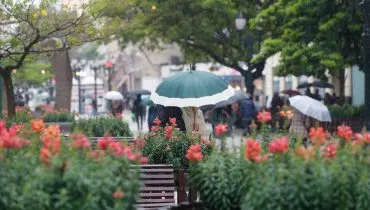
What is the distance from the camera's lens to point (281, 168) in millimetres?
6508

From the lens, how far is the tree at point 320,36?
78.0 ft

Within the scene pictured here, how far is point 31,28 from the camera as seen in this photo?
18.2 metres

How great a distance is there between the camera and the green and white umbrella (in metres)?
13.5

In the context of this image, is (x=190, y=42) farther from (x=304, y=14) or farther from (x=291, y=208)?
(x=291, y=208)

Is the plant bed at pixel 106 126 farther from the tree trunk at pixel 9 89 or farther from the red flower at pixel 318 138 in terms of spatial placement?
the red flower at pixel 318 138

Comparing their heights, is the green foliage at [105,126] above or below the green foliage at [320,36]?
below

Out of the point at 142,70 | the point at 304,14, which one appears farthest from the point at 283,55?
the point at 142,70

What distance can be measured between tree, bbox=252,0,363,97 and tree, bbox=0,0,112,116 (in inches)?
266

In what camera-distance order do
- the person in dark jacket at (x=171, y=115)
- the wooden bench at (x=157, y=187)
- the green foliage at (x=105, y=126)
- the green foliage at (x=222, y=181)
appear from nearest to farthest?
the green foliage at (x=222, y=181), the wooden bench at (x=157, y=187), the person in dark jacket at (x=171, y=115), the green foliage at (x=105, y=126)

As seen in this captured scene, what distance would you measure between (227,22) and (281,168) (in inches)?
1139

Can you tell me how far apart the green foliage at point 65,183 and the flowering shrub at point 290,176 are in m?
0.91

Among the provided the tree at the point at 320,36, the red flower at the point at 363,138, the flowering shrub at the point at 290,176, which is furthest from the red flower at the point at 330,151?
the tree at the point at 320,36

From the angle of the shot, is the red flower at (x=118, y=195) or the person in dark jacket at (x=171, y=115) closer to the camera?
the red flower at (x=118, y=195)

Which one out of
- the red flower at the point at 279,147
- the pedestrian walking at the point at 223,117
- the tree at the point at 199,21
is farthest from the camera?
the tree at the point at 199,21
